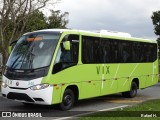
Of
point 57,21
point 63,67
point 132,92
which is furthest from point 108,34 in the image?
point 57,21

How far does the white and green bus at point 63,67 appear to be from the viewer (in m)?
13.1

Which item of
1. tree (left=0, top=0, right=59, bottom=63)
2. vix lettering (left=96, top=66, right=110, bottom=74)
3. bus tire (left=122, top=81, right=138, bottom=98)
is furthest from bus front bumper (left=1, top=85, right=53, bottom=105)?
tree (left=0, top=0, right=59, bottom=63)

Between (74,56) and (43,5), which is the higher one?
(43,5)

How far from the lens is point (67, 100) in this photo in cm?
1405

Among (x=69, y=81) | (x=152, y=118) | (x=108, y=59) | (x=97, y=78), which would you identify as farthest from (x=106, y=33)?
(x=152, y=118)

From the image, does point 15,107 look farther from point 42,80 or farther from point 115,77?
point 115,77

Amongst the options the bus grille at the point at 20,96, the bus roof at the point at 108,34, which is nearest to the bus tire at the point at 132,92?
the bus roof at the point at 108,34

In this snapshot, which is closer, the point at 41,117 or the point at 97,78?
the point at 41,117

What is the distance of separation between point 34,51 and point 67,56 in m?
1.13

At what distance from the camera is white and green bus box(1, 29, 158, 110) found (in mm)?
13094

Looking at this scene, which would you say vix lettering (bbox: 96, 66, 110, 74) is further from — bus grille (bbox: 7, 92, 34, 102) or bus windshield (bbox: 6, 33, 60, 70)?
bus grille (bbox: 7, 92, 34, 102)

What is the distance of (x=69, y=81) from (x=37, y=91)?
5.03ft

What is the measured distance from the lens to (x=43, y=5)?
29.0 metres

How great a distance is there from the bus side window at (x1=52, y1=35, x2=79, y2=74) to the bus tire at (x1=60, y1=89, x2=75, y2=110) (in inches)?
36.1
